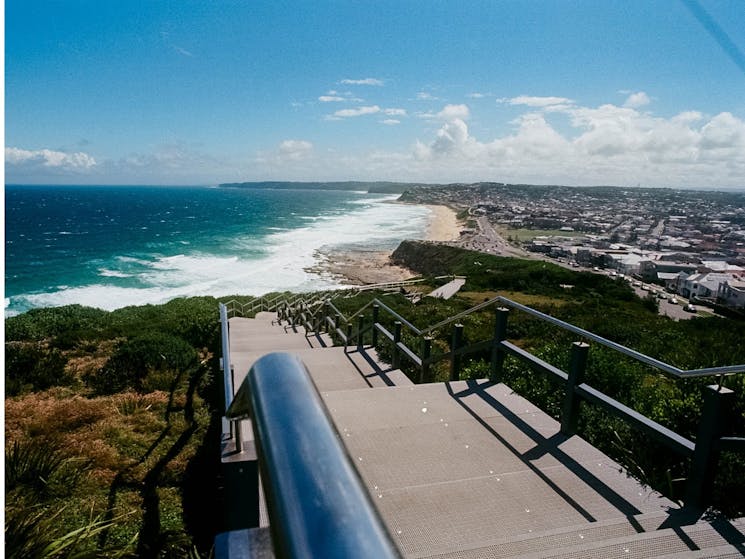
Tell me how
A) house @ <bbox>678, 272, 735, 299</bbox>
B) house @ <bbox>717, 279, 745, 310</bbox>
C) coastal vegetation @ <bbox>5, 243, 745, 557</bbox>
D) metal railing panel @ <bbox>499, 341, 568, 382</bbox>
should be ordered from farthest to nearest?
house @ <bbox>678, 272, 735, 299</bbox> < house @ <bbox>717, 279, 745, 310</bbox> < metal railing panel @ <bbox>499, 341, 568, 382</bbox> < coastal vegetation @ <bbox>5, 243, 745, 557</bbox>

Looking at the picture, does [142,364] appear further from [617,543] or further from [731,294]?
[731,294]

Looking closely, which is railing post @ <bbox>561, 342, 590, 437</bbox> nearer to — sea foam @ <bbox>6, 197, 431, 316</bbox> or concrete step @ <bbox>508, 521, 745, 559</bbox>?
concrete step @ <bbox>508, 521, 745, 559</bbox>

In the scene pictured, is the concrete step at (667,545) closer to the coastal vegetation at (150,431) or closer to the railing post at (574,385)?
the coastal vegetation at (150,431)

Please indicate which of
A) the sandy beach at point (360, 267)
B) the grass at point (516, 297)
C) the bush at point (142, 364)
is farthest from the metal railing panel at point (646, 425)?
the sandy beach at point (360, 267)

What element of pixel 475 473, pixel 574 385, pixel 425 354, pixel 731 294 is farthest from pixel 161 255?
pixel 475 473

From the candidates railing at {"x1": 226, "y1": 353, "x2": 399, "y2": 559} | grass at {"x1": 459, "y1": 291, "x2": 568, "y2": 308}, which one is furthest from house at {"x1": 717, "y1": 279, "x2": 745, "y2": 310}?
railing at {"x1": 226, "y1": 353, "x2": 399, "y2": 559}

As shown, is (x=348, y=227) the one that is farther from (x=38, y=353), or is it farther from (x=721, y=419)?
(x=721, y=419)
